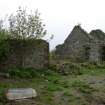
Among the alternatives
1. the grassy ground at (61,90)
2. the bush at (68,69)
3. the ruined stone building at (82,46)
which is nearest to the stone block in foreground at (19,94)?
the grassy ground at (61,90)

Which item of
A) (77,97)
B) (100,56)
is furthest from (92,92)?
(100,56)

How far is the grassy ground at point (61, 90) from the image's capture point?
1187cm

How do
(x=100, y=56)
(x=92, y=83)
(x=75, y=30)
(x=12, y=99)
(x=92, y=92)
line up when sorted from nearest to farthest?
1. (x=12, y=99)
2. (x=92, y=92)
3. (x=92, y=83)
4. (x=100, y=56)
5. (x=75, y=30)

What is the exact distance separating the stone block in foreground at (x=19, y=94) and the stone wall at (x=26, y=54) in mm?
6207

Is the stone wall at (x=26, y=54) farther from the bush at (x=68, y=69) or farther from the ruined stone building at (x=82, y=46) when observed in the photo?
the ruined stone building at (x=82, y=46)

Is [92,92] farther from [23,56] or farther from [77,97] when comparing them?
[23,56]

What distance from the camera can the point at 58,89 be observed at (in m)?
13.7

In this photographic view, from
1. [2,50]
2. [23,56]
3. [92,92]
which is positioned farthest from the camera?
[23,56]

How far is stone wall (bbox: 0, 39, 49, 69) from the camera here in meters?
18.5

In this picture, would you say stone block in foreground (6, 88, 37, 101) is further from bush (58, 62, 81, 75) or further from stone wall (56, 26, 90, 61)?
stone wall (56, 26, 90, 61)

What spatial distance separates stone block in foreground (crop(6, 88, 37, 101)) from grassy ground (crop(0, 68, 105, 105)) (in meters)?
0.21

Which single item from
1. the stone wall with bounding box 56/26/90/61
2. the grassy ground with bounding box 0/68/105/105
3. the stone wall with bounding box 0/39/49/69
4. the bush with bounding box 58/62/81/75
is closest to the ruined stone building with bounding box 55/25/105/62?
the stone wall with bounding box 56/26/90/61

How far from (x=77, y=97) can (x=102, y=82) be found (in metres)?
3.73

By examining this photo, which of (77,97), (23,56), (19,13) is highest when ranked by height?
(19,13)
